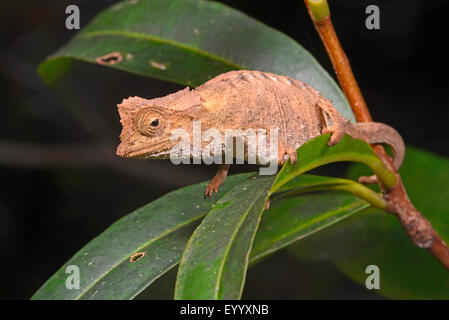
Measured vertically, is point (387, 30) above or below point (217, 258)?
above

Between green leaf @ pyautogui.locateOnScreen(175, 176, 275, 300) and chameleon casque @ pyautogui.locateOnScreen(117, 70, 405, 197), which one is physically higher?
chameleon casque @ pyautogui.locateOnScreen(117, 70, 405, 197)

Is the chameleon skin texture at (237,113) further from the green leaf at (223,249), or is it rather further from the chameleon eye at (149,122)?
the green leaf at (223,249)

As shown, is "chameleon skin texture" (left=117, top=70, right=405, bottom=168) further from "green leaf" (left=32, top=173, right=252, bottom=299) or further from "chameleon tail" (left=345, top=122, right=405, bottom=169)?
"green leaf" (left=32, top=173, right=252, bottom=299)

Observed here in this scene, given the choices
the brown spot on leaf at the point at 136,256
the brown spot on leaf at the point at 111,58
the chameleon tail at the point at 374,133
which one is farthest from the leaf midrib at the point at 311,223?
the brown spot on leaf at the point at 111,58

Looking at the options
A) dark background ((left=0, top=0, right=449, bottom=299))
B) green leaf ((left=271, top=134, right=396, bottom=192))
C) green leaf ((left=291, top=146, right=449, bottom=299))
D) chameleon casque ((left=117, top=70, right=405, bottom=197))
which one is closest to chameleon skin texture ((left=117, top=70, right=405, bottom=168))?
chameleon casque ((left=117, top=70, right=405, bottom=197))

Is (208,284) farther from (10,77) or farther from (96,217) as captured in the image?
(10,77)

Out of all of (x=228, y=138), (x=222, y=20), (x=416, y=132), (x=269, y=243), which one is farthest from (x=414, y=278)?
(x=416, y=132)
